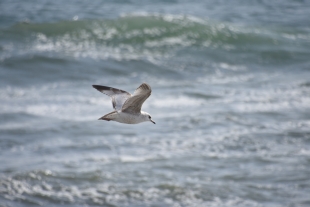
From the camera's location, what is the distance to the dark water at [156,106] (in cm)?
766

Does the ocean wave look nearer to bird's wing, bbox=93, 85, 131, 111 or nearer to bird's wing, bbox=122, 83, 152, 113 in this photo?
bird's wing, bbox=93, 85, 131, 111

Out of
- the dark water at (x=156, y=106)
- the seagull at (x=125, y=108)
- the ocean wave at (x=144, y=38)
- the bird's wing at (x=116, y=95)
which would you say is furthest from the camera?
the ocean wave at (x=144, y=38)

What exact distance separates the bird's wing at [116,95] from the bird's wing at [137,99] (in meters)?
0.06

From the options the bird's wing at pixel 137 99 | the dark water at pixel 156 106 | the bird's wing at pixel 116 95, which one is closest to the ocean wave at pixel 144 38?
the dark water at pixel 156 106

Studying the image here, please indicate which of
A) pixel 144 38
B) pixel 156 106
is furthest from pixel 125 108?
pixel 144 38

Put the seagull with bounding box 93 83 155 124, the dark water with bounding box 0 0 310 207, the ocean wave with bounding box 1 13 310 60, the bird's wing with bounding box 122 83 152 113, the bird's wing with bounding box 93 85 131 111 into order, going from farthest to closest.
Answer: the ocean wave with bounding box 1 13 310 60, the dark water with bounding box 0 0 310 207, the bird's wing with bounding box 93 85 131 111, the seagull with bounding box 93 83 155 124, the bird's wing with bounding box 122 83 152 113

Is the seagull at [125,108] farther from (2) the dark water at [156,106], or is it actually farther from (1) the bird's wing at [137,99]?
(2) the dark water at [156,106]

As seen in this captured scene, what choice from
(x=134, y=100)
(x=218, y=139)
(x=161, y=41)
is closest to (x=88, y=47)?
(x=161, y=41)

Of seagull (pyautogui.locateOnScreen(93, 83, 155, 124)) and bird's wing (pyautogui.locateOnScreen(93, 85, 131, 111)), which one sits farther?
bird's wing (pyautogui.locateOnScreen(93, 85, 131, 111))

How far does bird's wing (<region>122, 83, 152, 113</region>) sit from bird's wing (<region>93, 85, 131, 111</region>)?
0.20ft

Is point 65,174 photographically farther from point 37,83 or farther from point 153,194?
point 37,83

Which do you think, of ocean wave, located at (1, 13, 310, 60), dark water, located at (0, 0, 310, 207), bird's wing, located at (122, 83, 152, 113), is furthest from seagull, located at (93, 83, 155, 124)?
ocean wave, located at (1, 13, 310, 60)

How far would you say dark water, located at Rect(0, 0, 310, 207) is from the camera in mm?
7660

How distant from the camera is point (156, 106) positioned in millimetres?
10430
